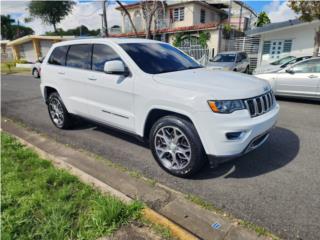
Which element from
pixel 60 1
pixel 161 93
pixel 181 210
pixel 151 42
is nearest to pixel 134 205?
pixel 181 210

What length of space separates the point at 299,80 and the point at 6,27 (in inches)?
3003

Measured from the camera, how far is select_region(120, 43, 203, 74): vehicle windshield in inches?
141

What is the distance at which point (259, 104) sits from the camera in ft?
10.0

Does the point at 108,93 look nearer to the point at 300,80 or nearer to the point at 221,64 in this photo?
the point at 300,80

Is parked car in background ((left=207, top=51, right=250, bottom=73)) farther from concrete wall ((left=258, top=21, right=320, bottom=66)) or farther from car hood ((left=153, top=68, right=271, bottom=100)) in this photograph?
car hood ((left=153, top=68, right=271, bottom=100))

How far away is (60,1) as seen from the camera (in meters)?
50.2

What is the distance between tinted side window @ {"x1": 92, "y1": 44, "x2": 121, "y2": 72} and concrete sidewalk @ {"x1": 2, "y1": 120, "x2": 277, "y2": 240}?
149 cm

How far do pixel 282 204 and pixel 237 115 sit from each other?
3.58ft

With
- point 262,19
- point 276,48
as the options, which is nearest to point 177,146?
point 276,48

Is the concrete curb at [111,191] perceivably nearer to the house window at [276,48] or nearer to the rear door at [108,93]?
the rear door at [108,93]

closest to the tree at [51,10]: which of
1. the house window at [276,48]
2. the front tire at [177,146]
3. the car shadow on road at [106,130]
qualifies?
the house window at [276,48]

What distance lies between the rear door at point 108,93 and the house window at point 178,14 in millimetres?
23145

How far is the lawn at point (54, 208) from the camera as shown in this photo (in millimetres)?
2244

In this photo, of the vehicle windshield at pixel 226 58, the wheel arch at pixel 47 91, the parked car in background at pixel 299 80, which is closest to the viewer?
the wheel arch at pixel 47 91
